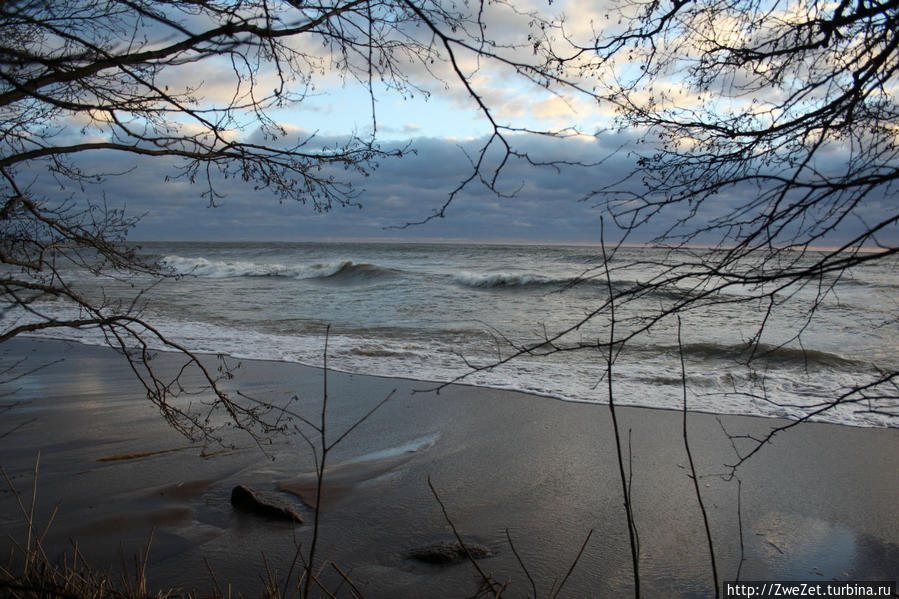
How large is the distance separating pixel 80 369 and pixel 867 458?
9.93 m

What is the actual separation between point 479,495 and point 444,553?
1000mm

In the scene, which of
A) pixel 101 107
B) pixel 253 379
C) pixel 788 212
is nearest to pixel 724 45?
pixel 788 212

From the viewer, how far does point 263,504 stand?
3.93 metres

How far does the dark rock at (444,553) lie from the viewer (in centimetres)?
336

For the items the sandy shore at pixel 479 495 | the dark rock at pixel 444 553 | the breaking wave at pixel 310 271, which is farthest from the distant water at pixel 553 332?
the breaking wave at pixel 310 271

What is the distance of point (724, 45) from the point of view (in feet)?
7.90

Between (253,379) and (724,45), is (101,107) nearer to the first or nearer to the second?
(724,45)

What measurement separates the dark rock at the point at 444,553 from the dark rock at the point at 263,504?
929 millimetres

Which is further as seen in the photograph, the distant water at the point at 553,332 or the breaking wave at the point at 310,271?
the breaking wave at the point at 310,271

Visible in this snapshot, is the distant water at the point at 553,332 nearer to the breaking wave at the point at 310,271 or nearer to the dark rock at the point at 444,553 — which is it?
the dark rock at the point at 444,553

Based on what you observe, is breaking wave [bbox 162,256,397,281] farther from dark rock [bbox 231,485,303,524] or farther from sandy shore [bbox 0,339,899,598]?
dark rock [bbox 231,485,303,524]

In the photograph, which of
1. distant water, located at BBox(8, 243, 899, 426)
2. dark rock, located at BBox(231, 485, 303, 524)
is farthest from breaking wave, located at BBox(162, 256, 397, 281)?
dark rock, located at BBox(231, 485, 303, 524)

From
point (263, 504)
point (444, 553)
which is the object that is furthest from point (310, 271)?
point (444, 553)

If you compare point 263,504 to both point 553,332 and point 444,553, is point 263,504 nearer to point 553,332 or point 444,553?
point 444,553
